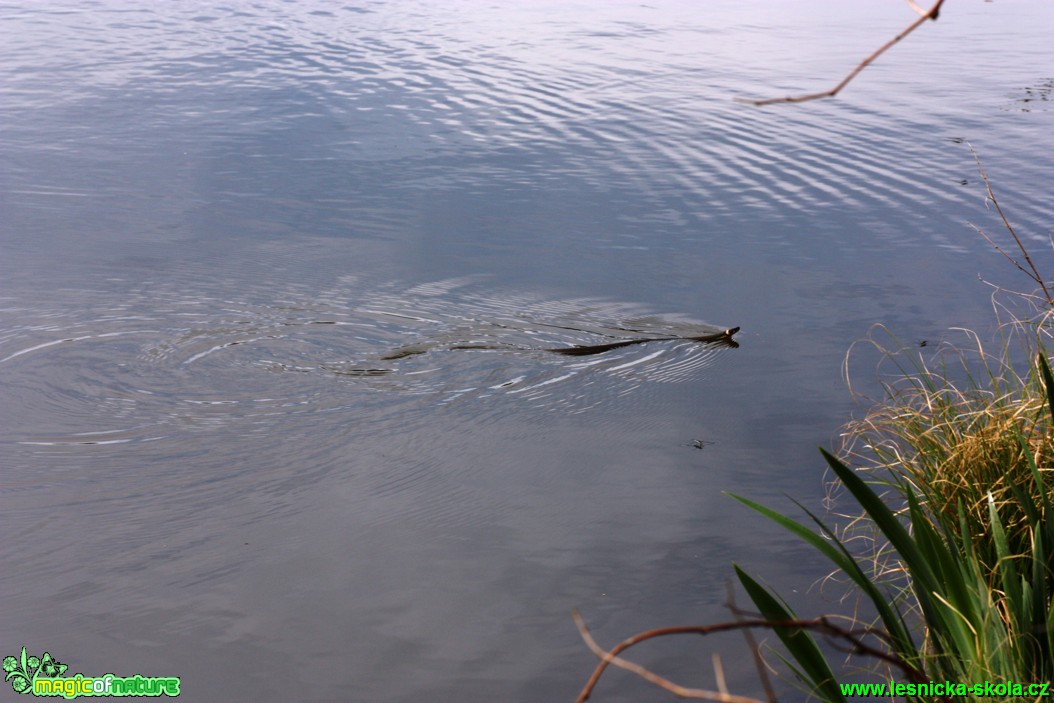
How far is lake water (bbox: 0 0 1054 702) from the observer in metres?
3.31

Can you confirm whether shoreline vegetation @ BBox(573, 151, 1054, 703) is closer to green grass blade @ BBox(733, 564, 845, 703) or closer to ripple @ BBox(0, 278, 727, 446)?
green grass blade @ BBox(733, 564, 845, 703)

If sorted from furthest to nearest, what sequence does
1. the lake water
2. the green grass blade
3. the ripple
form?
1. the ripple
2. the lake water
3. the green grass blade

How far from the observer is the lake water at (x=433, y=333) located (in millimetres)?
3311

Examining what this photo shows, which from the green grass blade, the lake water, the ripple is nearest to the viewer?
the green grass blade

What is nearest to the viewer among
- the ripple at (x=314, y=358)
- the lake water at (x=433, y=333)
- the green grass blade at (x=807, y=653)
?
the green grass blade at (x=807, y=653)

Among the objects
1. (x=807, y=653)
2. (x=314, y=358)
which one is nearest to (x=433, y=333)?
(x=314, y=358)

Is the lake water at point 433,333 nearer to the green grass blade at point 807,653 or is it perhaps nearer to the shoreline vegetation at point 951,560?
the shoreline vegetation at point 951,560

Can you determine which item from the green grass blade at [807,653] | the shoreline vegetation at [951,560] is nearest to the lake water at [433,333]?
the shoreline vegetation at [951,560]

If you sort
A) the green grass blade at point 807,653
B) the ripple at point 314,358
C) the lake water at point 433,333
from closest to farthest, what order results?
the green grass blade at point 807,653, the lake water at point 433,333, the ripple at point 314,358

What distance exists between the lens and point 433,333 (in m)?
5.21

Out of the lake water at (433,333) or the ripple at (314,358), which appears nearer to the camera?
the lake water at (433,333)

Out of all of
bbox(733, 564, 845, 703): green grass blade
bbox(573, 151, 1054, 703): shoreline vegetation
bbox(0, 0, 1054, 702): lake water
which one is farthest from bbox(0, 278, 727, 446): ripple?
bbox(733, 564, 845, 703): green grass blade

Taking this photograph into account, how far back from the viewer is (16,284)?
5.37 meters

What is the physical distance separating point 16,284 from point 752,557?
4300mm
